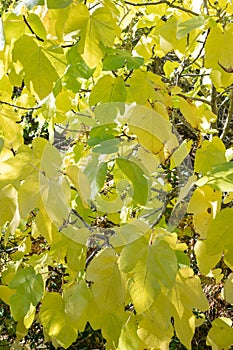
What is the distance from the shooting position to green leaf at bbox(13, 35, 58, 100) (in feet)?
2.99

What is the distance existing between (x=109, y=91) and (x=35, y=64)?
149mm

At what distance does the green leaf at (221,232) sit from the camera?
0.78 m

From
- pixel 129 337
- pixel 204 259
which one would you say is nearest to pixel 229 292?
pixel 204 259

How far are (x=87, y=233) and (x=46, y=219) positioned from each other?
151 millimetres

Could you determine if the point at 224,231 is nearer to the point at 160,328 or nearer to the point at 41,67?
the point at 160,328

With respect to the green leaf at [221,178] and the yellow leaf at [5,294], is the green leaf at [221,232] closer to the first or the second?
the green leaf at [221,178]

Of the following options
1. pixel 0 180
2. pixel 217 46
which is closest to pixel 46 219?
pixel 0 180

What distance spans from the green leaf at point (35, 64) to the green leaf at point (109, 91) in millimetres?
88

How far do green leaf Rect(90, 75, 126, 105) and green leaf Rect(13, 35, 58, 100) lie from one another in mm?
88

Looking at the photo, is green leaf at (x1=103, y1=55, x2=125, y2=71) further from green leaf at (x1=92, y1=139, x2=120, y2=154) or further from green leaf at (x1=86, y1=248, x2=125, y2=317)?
green leaf at (x1=86, y1=248, x2=125, y2=317)

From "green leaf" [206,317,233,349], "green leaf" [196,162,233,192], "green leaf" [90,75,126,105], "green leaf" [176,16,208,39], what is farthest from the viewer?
"green leaf" [206,317,233,349]

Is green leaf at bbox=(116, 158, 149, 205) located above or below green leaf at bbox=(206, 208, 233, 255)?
above

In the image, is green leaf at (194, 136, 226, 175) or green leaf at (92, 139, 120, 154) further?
green leaf at (194, 136, 226, 175)

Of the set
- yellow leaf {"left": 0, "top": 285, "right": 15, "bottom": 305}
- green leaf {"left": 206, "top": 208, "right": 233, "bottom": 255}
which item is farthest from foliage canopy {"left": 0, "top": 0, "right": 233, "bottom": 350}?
yellow leaf {"left": 0, "top": 285, "right": 15, "bottom": 305}
